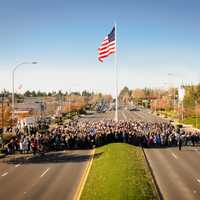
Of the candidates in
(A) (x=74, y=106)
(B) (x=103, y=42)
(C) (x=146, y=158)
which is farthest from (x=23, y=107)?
(C) (x=146, y=158)

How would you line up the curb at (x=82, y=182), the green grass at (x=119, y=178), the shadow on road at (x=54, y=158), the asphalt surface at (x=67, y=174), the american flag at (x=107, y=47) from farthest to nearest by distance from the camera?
the american flag at (x=107, y=47) → the shadow on road at (x=54, y=158) → the asphalt surface at (x=67, y=174) → the curb at (x=82, y=182) → the green grass at (x=119, y=178)

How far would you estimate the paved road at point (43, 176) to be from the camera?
70.8 feet

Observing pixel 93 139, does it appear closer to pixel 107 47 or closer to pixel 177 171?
pixel 107 47

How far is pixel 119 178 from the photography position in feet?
76.7

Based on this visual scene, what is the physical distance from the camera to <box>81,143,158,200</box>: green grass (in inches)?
787

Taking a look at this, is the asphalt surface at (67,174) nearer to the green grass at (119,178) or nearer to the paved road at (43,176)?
the paved road at (43,176)

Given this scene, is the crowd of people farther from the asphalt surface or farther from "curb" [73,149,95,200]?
"curb" [73,149,95,200]

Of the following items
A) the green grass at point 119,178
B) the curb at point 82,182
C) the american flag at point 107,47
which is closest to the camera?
the green grass at point 119,178

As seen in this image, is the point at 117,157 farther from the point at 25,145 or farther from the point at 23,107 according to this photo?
the point at 23,107

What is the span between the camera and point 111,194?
785 inches

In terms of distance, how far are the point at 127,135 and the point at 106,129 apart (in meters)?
2.60

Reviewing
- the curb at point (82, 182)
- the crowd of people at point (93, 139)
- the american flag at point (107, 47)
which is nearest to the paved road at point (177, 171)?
the crowd of people at point (93, 139)

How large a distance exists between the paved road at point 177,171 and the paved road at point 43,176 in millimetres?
5084

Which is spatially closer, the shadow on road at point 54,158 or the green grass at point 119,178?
the green grass at point 119,178
